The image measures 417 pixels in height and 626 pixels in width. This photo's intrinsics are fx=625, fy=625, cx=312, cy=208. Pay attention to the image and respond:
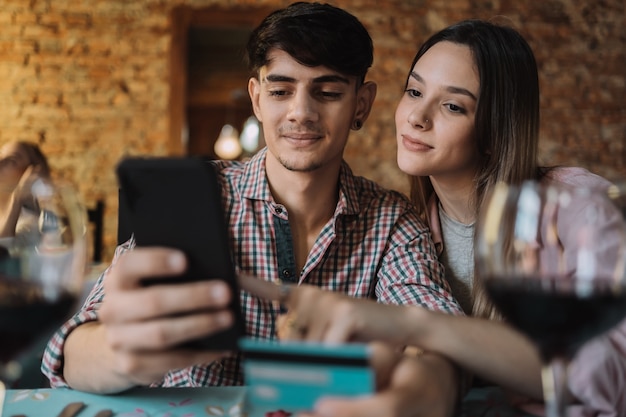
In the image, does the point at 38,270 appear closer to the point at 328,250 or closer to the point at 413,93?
the point at 328,250

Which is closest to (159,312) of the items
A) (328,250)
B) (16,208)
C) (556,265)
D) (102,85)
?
(16,208)

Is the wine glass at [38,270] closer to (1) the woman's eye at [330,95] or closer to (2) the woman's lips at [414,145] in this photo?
(1) the woman's eye at [330,95]

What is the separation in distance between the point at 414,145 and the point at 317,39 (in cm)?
35

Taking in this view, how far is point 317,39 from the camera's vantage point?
138 cm

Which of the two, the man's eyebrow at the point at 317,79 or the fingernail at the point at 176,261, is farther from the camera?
the man's eyebrow at the point at 317,79

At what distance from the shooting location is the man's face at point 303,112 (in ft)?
4.48

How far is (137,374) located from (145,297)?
13 centimetres

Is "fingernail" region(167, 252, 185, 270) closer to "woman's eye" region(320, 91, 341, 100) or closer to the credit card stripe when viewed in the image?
the credit card stripe

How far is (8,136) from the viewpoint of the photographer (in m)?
4.46

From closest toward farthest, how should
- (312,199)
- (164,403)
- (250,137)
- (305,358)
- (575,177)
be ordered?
(305,358) → (164,403) → (575,177) → (312,199) → (250,137)

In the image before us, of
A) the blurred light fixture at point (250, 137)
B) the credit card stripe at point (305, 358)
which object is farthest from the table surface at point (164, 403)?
the blurred light fixture at point (250, 137)

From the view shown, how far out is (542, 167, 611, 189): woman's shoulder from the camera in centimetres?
129

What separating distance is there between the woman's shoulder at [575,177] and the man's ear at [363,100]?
45 cm

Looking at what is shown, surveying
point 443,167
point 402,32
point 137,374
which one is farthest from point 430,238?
point 402,32
